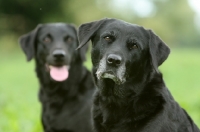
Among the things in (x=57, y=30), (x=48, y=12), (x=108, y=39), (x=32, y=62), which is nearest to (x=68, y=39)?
(x=57, y=30)

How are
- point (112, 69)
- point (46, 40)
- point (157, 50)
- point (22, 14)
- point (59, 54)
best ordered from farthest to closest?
point (22, 14) < point (46, 40) < point (59, 54) < point (157, 50) < point (112, 69)

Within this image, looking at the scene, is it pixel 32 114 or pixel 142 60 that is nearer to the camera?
pixel 142 60

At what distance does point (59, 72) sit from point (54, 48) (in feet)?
1.28

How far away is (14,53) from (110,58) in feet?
86.3

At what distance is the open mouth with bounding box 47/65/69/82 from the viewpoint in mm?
6730

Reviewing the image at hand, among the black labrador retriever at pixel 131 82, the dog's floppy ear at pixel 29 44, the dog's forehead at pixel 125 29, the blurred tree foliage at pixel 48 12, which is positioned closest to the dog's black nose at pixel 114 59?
the black labrador retriever at pixel 131 82

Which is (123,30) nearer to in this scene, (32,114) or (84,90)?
(84,90)

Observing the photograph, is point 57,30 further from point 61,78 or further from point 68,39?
point 61,78

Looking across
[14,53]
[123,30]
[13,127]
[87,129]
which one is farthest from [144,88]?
[14,53]

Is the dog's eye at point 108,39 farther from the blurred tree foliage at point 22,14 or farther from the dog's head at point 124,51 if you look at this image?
the blurred tree foliage at point 22,14

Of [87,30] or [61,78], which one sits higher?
[87,30]

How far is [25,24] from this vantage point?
106 ft

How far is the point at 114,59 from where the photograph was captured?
4.39 meters

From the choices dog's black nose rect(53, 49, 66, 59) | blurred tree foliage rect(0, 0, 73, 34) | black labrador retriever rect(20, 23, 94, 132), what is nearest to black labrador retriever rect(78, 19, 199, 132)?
black labrador retriever rect(20, 23, 94, 132)
